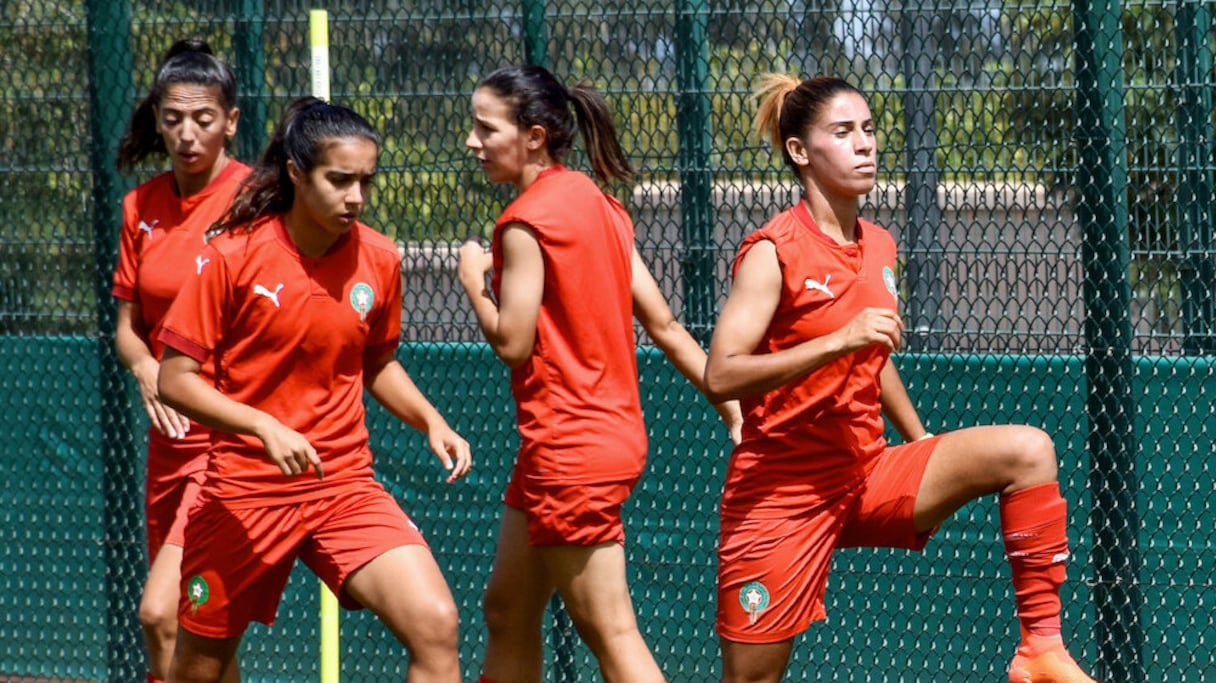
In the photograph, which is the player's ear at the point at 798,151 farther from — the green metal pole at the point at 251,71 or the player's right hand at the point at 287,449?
the green metal pole at the point at 251,71

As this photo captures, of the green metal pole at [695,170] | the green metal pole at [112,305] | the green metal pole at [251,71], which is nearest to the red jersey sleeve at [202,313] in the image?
the green metal pole at [695,170]

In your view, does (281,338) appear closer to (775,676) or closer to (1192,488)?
(775,676)

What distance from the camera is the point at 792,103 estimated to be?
467 centimetres

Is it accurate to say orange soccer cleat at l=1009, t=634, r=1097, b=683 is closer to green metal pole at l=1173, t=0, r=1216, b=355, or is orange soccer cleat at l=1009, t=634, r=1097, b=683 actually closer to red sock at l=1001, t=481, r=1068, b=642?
red sock at l=1001, t=481, r=1068, b=642

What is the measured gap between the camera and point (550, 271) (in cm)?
447

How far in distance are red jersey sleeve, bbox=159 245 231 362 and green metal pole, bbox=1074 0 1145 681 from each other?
2.71 meters

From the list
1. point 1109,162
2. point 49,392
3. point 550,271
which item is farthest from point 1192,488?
point 49,392

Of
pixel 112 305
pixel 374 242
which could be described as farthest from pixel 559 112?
pixel 112 305

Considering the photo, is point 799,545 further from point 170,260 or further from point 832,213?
point 170,260

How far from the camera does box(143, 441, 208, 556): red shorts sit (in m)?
5.19

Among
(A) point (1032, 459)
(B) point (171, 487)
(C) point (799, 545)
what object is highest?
(A) point (1032, 459)

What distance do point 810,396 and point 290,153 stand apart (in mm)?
1478

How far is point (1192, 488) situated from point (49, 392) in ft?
15.0

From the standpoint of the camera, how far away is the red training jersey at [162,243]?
527 centimetres
